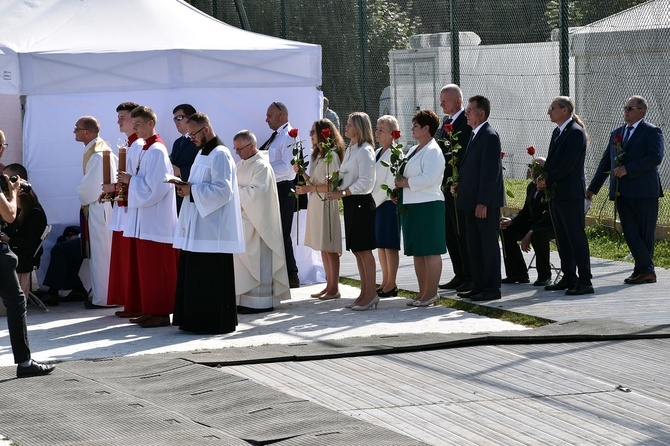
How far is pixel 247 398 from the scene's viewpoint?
6.83 m

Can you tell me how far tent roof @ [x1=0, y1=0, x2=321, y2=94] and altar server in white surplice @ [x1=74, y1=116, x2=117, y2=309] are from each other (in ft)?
2.24

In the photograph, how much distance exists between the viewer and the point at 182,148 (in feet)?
37.2

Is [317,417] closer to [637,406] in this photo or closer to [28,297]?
[637,406]

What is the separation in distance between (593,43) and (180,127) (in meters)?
6.57

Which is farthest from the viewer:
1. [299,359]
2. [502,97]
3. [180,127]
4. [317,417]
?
[502,97]

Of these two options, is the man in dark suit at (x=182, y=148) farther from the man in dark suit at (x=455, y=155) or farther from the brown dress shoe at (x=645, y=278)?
the brown dress shoe at (x=645, y=278)

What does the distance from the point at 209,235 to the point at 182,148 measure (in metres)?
2.20

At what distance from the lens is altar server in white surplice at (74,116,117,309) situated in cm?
1083

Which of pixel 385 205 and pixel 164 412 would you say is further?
pixel 385 205

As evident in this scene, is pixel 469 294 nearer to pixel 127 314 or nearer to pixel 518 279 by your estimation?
pixel 518 279

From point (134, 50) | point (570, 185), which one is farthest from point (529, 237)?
point (134, 50)

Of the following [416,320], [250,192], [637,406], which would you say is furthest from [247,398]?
[250,192]

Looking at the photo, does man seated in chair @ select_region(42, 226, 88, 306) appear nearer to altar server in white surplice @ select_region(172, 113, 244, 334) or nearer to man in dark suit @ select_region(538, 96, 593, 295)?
altar server in white surplice @ select_region(172, 113, 244, 334)

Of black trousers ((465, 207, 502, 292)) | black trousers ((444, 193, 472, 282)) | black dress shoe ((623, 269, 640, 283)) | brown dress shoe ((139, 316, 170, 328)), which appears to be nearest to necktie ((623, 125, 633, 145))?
black dress shoe ((623, 269, 640, 283))
